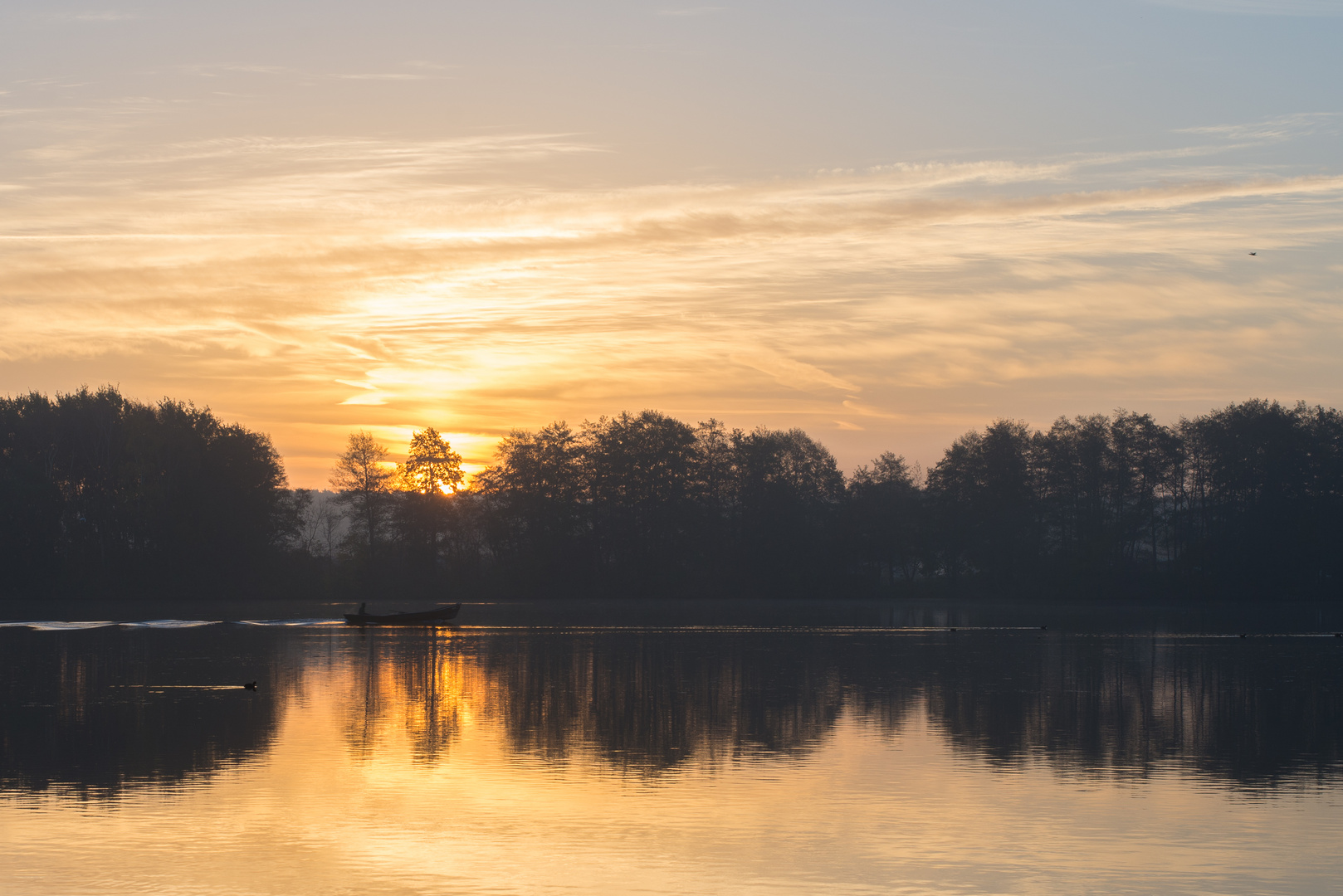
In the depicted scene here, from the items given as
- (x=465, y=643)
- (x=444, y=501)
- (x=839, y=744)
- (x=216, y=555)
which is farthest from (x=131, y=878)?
(x=444, y=501)

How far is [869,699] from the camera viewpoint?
3031 cm

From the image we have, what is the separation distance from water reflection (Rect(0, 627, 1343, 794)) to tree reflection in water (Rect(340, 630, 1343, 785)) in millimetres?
112

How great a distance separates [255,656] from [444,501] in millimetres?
68032

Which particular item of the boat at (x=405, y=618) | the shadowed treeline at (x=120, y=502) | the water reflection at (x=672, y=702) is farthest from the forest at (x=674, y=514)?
the water reflection at (x=672, y=702)

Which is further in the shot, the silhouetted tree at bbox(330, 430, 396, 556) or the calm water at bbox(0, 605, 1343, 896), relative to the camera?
the silhouetted tree at bbox(330, 430, 396, 556)

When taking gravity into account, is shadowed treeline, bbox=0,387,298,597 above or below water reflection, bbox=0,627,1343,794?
above

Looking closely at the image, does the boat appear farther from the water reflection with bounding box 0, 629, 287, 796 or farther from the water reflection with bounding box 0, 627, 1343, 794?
the water reflection with bounding box 0, 629, 287, 796

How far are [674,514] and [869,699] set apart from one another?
3427 inches

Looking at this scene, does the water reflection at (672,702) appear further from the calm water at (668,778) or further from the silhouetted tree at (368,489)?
the silhouetted tree at (368,489)

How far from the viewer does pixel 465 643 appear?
170 ft

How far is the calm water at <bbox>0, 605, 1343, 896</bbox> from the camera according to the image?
1409cm

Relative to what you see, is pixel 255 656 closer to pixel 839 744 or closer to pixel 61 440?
pixel 839 744

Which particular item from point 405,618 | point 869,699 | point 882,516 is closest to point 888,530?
point 882,516

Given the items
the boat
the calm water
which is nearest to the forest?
the boat
